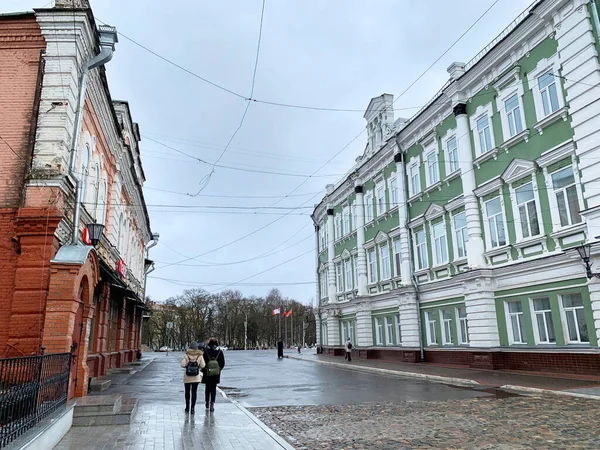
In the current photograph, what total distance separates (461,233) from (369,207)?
1127 centimetres

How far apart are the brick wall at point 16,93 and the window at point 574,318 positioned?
17575 millimetres

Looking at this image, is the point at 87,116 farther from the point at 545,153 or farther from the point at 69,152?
the point at 545,153

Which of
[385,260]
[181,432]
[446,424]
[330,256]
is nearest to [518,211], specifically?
[446,424]

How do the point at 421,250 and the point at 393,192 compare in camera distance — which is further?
the point at 393,192

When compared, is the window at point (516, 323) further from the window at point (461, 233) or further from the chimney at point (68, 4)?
the chimney at point (68, 4)

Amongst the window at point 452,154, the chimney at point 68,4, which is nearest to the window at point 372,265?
the window at point 452,154

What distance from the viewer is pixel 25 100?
12.4 metres

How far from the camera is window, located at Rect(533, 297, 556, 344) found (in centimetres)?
1730

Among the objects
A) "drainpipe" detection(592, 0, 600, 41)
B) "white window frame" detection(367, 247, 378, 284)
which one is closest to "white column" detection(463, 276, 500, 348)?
"drainpipe" detection(592, 0, 600, 41)

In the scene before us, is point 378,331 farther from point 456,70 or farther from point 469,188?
point 456,70

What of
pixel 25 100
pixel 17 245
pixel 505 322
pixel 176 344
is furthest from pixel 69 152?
pixel 176 344

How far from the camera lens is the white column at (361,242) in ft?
109

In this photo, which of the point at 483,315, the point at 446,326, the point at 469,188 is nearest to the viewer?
the point at 483,315

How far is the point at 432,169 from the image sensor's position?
2548 centimetres
